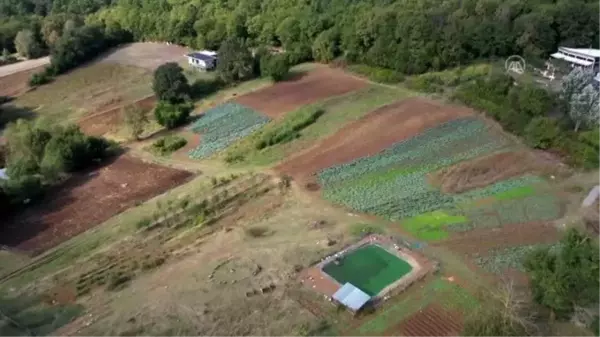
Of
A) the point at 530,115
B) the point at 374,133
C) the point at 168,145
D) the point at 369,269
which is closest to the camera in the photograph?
the point at 369,269

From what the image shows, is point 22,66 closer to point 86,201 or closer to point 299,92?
point 299,92

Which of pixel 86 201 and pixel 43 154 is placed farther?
pixel 43 154

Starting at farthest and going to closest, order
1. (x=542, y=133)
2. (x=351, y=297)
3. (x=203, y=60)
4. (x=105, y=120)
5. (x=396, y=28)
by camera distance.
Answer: (x=203, y=60)
(x=396, y=28)
(x=105, y=120)
(x=542, y=133)
(x=351, y=297)

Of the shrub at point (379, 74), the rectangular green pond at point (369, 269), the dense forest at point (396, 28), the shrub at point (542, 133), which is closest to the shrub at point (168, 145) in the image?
the shrub at point (379, 74)

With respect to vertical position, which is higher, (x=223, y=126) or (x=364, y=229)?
(x=223, y=126)

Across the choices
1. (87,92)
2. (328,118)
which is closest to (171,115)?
(328,118)

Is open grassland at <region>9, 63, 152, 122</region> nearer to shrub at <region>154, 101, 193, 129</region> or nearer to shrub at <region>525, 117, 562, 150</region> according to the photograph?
shrub at <region>154, 101, 193, 129</region>

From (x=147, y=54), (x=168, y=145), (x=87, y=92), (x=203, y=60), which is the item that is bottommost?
(x=87, y=92)

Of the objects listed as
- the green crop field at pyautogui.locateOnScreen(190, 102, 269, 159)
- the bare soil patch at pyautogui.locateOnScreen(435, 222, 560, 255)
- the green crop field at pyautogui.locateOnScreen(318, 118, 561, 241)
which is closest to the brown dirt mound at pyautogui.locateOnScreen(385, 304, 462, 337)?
the bare soil patch at pyautogui.locateOnScreen(435, 222, 560, 255)
